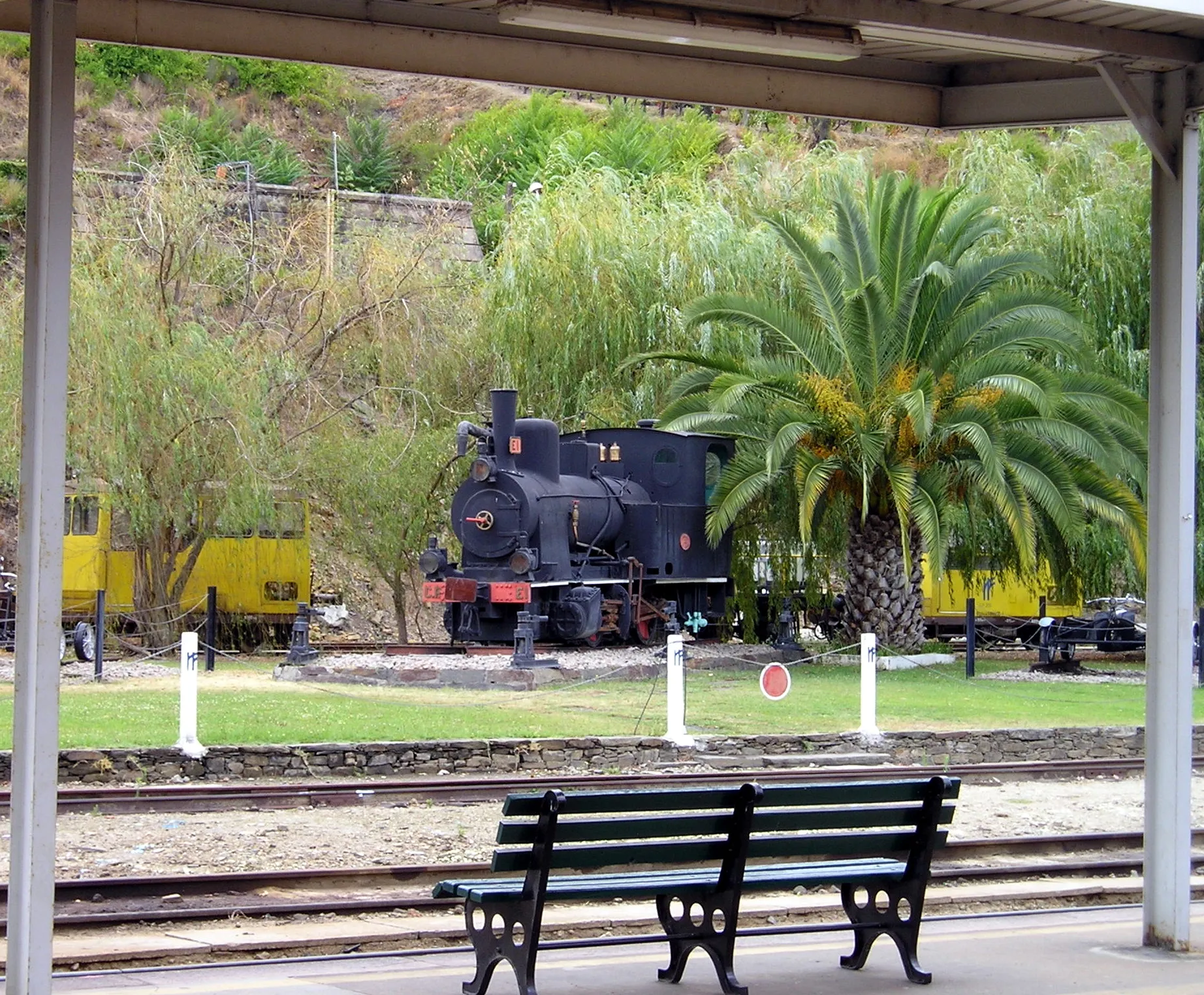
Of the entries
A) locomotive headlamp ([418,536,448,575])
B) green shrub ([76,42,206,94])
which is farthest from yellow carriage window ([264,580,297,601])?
green shrub ([76,42,206,94])

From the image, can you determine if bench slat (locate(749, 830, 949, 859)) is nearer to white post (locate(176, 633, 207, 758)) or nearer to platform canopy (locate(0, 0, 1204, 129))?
platform canopy (locate(0, 0, 1204, 129))

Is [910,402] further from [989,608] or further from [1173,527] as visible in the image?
[1173,527]

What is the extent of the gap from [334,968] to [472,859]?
10.2 feet

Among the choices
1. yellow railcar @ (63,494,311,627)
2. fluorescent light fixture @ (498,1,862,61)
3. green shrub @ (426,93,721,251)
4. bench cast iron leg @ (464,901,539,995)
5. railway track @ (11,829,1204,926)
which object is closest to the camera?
fluorescent light fixture @ (498,1,862,61)

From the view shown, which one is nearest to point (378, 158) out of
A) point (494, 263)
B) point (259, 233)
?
point (259, 233)

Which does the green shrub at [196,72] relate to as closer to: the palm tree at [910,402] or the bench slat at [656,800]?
the palm tree at [910,402]

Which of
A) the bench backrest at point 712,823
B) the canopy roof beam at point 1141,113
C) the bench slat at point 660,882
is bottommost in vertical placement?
the bench slat at point 660,882

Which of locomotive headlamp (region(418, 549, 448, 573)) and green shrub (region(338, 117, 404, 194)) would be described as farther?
green shrub (region(338, 117, 404, 194))

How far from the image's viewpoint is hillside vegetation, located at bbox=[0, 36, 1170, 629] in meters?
23.6

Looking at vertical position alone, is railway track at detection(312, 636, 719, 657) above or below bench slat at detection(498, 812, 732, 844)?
below

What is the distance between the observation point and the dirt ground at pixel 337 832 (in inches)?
388

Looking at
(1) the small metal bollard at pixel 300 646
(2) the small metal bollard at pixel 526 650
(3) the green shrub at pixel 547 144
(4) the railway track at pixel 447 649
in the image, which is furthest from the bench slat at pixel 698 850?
(3) the green shrub at pixel 547 144

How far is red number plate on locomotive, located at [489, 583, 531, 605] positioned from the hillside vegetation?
15.0 ft

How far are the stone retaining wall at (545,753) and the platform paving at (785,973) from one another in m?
6.18
